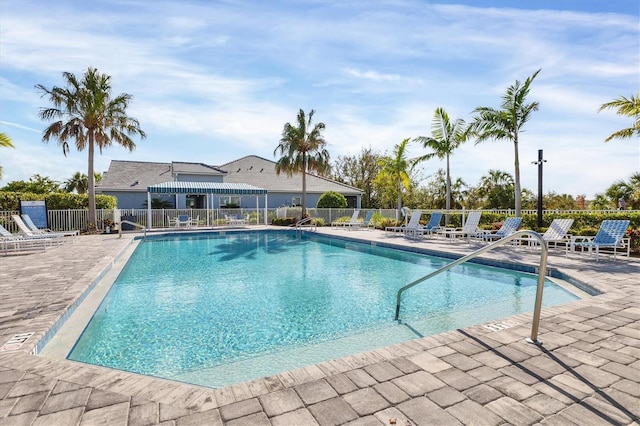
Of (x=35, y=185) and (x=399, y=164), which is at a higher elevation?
(x=35, y=185)

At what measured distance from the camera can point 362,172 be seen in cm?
4162

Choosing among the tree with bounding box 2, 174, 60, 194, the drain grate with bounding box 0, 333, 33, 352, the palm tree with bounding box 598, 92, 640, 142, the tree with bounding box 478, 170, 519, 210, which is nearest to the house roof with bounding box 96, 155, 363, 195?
the tree with bounding box 478, 170, 519, 210

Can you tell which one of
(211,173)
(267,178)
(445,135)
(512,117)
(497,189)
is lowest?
(497,189)

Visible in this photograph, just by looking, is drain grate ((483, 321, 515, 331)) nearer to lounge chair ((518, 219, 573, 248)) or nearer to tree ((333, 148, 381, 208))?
lounge chair ((518, 219, 573, 248))

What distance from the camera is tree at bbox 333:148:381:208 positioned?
132 feet

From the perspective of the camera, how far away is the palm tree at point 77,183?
37250mm

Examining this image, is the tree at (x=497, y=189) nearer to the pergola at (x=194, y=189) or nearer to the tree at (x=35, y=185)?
the pergola at (x=194, y=189)

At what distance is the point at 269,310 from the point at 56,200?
1846 centimetres

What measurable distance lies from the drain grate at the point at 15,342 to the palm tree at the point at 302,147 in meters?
19.5

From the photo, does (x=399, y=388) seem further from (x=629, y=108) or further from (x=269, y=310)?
(x=629, y=108)

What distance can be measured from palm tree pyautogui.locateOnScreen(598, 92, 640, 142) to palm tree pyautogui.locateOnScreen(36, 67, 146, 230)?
21.6m

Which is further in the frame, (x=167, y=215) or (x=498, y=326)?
(x=167, y=215)

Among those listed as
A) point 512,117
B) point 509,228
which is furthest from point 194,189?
point 512,117

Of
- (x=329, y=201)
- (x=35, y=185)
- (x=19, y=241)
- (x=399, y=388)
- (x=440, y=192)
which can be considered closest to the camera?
(x=399, y=388)
